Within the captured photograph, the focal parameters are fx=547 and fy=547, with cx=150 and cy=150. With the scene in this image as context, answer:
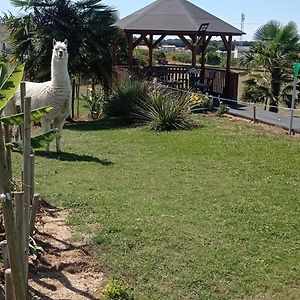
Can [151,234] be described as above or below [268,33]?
below

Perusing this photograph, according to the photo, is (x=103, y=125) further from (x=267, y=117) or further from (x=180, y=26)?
(x=180, y=26)

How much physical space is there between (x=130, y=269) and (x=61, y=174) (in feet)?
14.3

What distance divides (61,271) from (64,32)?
44.1ft

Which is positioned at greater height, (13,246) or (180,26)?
(180,26)

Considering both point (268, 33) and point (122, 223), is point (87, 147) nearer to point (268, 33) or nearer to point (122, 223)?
point (122, 223)

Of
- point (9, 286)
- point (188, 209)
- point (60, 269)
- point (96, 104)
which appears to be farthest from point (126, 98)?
point (9, 286)

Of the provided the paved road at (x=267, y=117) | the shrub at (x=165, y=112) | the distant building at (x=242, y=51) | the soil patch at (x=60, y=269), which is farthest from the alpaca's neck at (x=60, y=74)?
the distant building at (x=242, y=51)

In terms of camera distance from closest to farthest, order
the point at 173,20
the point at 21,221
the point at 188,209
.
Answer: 1. the point at 21,221
2. the point at 188,209
3. the point at 173,20

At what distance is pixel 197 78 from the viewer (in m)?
20.5

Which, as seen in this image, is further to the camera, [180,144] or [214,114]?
[214,114]

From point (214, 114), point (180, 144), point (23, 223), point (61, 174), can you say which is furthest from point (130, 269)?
point (214, 114)

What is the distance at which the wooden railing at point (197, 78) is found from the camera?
20.0 meters

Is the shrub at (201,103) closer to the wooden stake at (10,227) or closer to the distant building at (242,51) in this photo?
the distant building at (242,51)

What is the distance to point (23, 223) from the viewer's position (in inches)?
142
